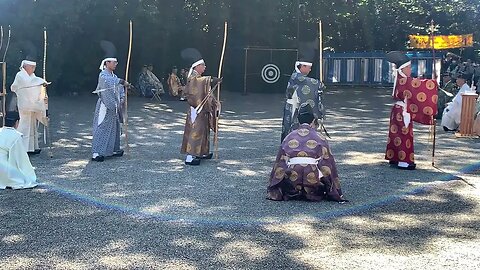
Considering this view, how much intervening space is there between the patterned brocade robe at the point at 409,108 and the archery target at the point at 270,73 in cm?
1573

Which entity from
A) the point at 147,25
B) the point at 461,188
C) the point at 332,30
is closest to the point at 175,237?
the point at 461,188

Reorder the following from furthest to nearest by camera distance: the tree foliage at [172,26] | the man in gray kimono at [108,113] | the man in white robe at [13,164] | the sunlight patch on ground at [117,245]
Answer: the tree foliage at [172,26]
the man in gray kimono at [108,113]
the man in white robe at [13,164]
the sunlight patch on ground at [117,245]

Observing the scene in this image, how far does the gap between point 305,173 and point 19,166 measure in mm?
3306

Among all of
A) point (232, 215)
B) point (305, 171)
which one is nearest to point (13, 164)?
point (232, 215)

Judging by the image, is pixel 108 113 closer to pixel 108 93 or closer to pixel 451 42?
pixel 108 93

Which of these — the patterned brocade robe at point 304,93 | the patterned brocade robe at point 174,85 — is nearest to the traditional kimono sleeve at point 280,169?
the patterned brocade robe at point 304,93

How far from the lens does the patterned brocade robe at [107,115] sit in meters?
9.55

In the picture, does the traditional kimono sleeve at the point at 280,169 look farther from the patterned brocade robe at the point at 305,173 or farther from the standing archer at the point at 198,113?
the standing archer at the point at 198,113

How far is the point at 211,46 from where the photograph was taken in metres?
Answer: 26.1

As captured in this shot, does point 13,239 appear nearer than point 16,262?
No

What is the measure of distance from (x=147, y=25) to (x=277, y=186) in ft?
58.3

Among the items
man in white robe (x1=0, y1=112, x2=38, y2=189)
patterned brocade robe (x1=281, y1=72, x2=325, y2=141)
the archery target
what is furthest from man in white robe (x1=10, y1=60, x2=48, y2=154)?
the archery target

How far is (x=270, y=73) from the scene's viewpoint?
2459cm

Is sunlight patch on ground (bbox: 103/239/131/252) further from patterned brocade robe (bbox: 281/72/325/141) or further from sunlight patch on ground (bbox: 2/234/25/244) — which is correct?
patterned brocade robe (bbox: 281/72/325/141)
